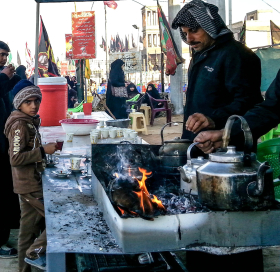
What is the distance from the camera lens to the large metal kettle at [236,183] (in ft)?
4.80

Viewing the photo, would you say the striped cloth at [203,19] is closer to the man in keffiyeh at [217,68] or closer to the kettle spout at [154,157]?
the man in keffiyeh at [217,68]

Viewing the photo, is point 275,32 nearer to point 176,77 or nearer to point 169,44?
point 169,44

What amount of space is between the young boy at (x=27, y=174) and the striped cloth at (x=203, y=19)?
1.35 meters

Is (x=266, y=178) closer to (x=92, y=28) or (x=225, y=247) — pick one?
(x=225, y=247)

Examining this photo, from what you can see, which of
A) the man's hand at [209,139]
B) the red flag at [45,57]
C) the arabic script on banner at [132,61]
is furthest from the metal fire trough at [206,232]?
the arabic script on banner at [132,61]

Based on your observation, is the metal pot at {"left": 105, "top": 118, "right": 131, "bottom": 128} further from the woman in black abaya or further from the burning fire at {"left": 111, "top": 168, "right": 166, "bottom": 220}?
the woman in black abaya

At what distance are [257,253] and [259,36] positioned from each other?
29.2 meters

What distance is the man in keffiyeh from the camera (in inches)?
90.9

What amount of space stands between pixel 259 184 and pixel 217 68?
1.13 metres

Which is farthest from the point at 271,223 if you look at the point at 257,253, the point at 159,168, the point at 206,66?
the point at 206,66

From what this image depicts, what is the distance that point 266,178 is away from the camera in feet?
4.87

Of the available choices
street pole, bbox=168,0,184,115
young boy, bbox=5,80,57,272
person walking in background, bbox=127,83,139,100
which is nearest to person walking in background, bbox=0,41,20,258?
young boy, bbox=5,80,57,272

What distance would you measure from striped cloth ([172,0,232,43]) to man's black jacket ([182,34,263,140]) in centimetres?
7

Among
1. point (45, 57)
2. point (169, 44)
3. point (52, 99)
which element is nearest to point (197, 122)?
point (52, 99)
